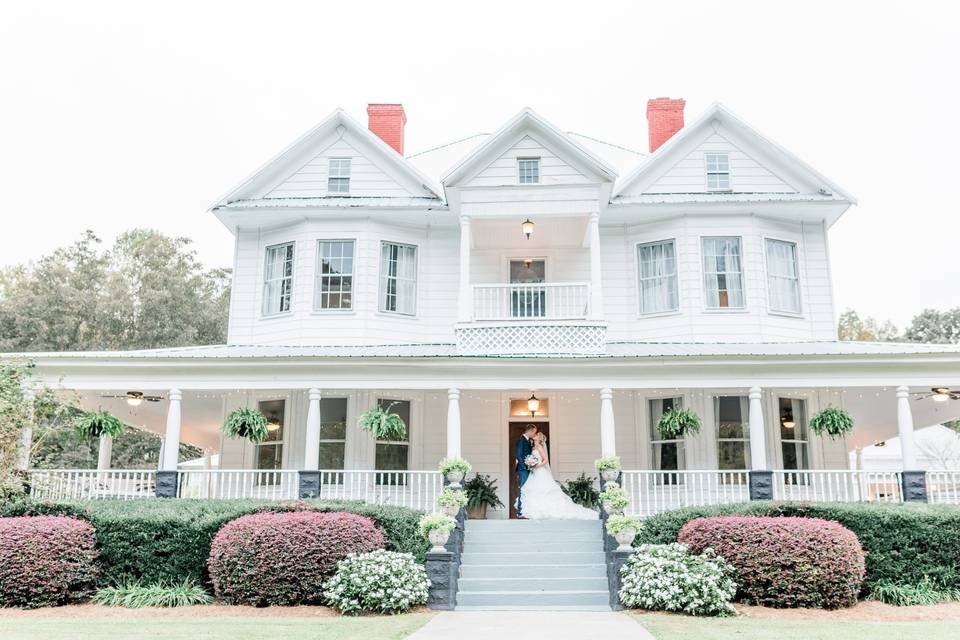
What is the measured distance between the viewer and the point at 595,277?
17375 millimetres

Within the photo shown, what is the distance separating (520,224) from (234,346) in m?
7.47

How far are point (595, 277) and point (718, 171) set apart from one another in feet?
15.6

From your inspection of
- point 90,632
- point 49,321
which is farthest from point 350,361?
point 49,321

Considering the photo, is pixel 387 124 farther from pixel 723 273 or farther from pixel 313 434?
pixel 723 273

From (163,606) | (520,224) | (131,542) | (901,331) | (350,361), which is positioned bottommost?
(163,606)

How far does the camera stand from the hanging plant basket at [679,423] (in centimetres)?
1612

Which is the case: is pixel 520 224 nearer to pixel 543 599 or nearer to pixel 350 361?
pixel 350 361

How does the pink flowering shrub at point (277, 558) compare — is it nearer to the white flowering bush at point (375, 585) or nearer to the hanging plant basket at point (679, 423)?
the white flowering bush at point (375, 585)

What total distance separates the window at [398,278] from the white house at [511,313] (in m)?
0.05

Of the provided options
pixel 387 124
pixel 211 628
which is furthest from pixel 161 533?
pixel 387 124

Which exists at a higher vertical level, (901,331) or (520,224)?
(901,331)

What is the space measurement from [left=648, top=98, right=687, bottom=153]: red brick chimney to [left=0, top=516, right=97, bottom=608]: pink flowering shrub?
54.0 feet

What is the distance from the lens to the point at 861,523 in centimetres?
1209

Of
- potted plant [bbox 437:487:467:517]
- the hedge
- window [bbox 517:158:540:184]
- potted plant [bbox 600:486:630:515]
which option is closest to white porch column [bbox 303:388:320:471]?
the hedge
